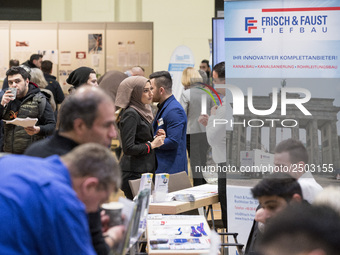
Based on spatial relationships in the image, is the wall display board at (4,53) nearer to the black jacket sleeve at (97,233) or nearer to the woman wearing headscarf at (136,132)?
the woman wearing headscarf at (136,132)

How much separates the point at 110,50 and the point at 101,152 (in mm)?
10620

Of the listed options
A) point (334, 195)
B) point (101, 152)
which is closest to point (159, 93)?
point (334, 195)

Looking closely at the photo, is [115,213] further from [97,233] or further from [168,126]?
[168,126]

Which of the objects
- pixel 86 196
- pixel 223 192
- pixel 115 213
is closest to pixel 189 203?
pixel 223 192

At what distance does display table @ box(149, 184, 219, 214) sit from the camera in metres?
4.49

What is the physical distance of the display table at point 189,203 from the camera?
4492 millimetres

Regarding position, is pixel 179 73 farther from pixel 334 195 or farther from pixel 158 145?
pixel 334 195

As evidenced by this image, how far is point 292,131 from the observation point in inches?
177

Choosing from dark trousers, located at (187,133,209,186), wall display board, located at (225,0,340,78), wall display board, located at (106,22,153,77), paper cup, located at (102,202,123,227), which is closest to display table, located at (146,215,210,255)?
paper cup, located at (102,202,123,227)

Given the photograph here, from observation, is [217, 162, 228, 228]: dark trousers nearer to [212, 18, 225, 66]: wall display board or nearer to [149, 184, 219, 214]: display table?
[149, 184, 219, 214]: display table

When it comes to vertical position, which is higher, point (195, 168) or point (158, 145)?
point (158, 145)

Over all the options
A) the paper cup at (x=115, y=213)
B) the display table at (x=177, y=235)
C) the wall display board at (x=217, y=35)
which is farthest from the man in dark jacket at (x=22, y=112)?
the paper cup at (x=115, y=213)

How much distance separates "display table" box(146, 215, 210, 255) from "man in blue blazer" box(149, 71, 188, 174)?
115 centimetres

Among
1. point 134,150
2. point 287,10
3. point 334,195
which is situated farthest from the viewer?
point 134,150
